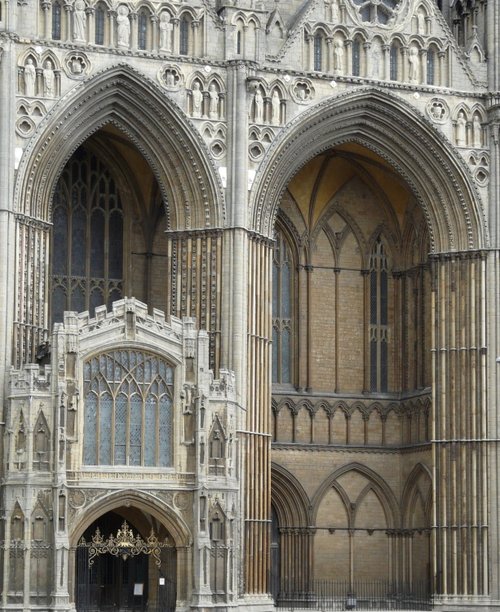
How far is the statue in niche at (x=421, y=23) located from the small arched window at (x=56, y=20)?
35.2 feet

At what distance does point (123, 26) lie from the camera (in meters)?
48.2

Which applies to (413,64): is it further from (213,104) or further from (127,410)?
(127,410)

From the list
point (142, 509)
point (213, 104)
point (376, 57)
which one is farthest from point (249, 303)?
point (376, 57)

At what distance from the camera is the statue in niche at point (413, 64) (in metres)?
51.4

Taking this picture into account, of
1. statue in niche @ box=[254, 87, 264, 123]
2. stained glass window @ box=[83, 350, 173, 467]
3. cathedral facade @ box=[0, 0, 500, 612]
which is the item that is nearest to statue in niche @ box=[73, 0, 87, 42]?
cathedral facade @ box=[0, 0, 500, 612]

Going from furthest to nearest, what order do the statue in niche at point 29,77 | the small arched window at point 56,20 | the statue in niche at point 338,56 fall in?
the statue in niche at point 338,56 → the small arched window at point 56,20 → the statue in niche at point 29,77

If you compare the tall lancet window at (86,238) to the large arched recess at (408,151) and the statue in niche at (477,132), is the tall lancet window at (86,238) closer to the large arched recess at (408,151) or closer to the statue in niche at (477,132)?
the large arched recess at (408,151)

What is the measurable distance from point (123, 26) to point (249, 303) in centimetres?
819

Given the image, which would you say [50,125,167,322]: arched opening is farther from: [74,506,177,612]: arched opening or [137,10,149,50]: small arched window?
[74,506,177,612]: arched opening

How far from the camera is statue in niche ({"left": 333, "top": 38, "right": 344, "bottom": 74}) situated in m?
50.5

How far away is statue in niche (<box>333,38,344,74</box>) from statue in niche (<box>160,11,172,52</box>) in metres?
4.94

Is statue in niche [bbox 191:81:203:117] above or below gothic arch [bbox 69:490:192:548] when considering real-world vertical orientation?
above

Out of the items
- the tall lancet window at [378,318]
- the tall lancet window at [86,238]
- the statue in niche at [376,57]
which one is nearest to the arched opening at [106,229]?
the tall lancet window at [86,238]

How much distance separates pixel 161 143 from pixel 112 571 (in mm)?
11625
